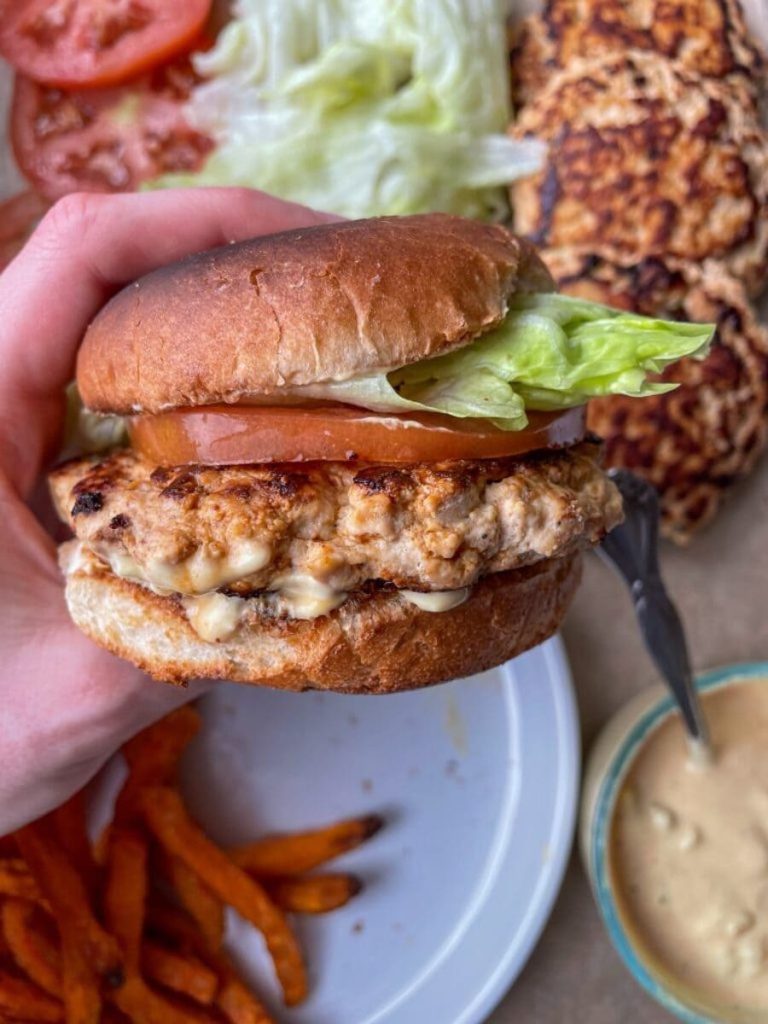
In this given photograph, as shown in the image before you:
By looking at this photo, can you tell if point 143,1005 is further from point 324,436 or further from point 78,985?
point 324,436

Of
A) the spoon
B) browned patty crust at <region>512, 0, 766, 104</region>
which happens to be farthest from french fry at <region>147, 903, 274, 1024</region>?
browned patty crust at <region>512, 0, 766, 104</region>

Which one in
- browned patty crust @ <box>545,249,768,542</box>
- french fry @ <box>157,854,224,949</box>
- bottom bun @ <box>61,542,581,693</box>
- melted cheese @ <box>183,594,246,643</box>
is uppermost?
melted cheese @ <box>183,594,246,643</box>

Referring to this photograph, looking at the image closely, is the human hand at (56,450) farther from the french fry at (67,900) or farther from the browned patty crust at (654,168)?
the browned patty crust at (654,168)

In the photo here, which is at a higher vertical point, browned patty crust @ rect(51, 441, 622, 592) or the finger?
the finger

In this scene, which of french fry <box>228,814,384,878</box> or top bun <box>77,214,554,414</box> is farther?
french fry <box>228,814,384,878</box>

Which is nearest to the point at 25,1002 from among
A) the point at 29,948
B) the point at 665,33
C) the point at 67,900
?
the point at 29,948

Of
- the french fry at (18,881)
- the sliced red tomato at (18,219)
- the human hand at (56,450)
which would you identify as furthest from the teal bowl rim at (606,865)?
the sliced red tomato at (18,219)

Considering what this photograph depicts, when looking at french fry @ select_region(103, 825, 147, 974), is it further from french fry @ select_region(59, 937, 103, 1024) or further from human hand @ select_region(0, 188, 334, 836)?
human hand @ select_region(0, 188, 334, 836)

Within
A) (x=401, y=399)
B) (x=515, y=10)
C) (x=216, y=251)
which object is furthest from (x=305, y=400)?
(x=515, y=10)
